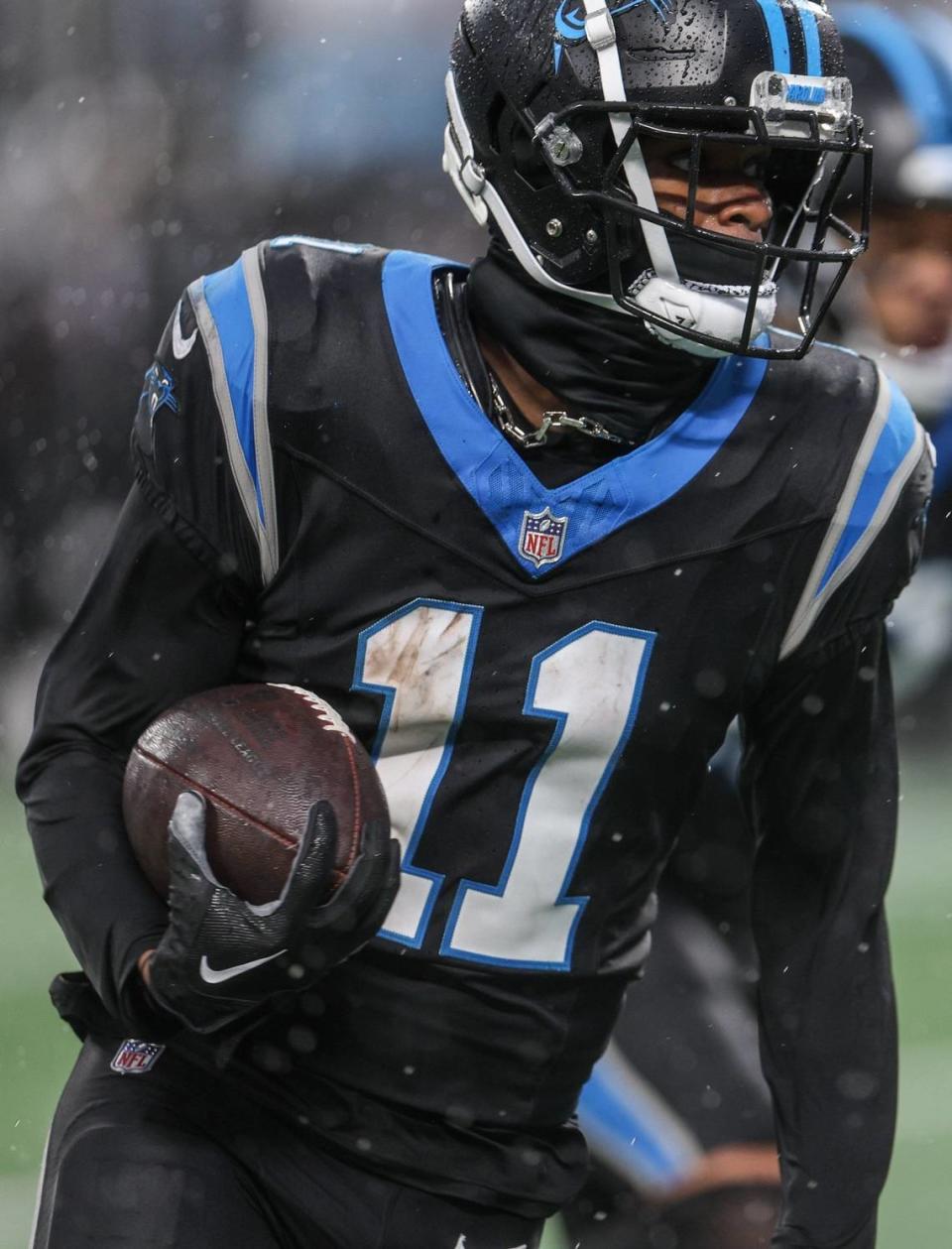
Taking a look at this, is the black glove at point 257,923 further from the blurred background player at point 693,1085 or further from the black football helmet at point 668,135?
the blurred background player at point 693,1085

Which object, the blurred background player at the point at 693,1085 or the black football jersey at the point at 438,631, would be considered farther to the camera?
the blurred background player at the point at 693,1085

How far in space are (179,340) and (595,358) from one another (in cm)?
47

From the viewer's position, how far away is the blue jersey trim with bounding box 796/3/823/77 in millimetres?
2189

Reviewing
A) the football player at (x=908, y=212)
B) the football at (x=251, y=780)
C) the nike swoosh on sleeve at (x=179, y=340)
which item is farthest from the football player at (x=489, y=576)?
the football player at (x=908, y=212)

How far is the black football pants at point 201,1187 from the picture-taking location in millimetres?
2037

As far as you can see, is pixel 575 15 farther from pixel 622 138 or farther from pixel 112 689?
pixel 112 689

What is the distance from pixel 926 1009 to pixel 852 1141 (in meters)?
2.42

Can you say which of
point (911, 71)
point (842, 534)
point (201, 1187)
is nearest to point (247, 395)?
point (842, 534)

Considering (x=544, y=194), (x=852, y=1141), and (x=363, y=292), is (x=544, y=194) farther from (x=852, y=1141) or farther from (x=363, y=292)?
(x=852, y=1141)

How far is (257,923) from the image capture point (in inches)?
75.2

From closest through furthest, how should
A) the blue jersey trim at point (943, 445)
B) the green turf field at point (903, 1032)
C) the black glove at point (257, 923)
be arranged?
the black glove at point (257, 923) < the green turf field at point (903, 1032) < the blue jersey trim at point (943, 445)

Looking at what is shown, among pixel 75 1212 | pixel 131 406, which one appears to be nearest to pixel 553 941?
pixel 75 1212

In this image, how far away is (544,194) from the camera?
2.29 meters

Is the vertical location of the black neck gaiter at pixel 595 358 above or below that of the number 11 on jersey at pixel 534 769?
above
